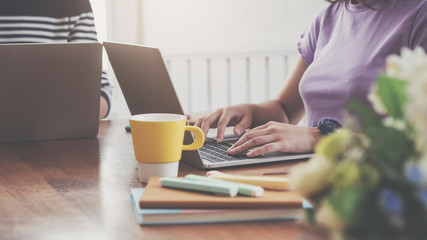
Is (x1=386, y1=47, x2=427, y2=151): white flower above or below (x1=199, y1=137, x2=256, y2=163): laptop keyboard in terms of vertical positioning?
above

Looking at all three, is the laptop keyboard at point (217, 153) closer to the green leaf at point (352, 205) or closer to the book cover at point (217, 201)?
the book cover at point (217, 201)

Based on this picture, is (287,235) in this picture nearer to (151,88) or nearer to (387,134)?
(387,134)

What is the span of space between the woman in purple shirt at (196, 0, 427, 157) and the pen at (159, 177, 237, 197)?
0.93ft

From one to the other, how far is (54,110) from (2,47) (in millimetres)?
171

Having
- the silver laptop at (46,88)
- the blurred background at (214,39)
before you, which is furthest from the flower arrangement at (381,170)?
the blurred background at (214,39)

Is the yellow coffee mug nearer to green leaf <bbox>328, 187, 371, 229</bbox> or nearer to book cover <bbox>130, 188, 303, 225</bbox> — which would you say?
book cover <bbox>130, 188, 303, 225</bbox>

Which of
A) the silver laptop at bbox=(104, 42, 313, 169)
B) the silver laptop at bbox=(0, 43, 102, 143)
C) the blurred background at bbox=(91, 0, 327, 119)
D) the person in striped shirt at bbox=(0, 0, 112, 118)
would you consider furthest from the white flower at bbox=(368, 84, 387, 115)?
the blurred background at bbox=(91, 0, 327, 119)

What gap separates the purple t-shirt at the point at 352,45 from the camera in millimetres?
1121

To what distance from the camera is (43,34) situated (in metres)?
1.86

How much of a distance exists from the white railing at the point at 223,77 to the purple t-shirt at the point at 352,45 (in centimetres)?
144

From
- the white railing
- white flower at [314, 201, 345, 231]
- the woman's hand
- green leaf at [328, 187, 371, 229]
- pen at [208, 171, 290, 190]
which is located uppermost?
green leaf at [328, 187, 371, 229]

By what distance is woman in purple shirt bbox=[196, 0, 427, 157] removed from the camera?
38.4 inches

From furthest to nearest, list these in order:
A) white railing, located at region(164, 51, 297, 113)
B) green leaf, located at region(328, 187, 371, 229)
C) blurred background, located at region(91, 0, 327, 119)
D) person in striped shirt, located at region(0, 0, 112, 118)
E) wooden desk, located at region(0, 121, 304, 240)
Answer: white railing, located at region(164, 51, 297, 113)
blurred background, located at region(91, 0, 327, 119)
person in striped shirt, located at region(0, 0, 112, 118)
wooden desk, located at region(0, 121, 304, 240)
green leaf, located at region(328, 187, 371, 229)

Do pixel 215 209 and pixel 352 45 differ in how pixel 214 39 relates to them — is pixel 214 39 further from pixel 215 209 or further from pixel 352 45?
pixel 215 209
